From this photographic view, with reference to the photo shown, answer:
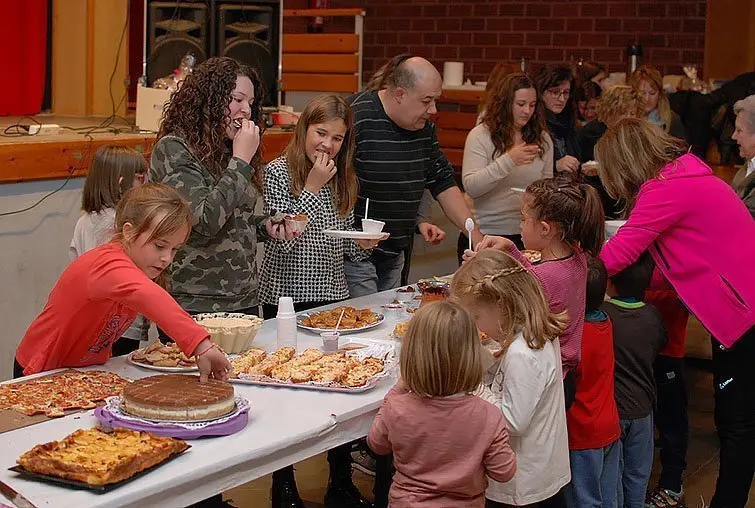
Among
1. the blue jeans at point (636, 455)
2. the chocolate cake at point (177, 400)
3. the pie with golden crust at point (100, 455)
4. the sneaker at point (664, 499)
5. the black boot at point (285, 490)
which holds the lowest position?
the sneaker at point (664, 499)

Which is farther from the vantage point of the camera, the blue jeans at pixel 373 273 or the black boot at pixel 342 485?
the blue jeans at pixel 373 273

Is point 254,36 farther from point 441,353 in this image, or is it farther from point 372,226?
point 441,353

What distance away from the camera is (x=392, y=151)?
13.5 ft

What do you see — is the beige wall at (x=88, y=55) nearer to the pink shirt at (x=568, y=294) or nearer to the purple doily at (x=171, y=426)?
the pink shirt at (x=568, y=294)

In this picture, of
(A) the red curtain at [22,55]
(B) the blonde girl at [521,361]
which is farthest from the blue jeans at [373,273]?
(A) the red curtain at [22,55]

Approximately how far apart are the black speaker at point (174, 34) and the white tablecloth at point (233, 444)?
12.8 feet

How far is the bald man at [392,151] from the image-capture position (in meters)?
4.06

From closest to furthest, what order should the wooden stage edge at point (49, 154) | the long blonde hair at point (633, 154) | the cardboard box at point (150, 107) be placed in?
the long blonde hair at point (633, 154) < the wooden stage edge at point (49, 154) < the cardboard box at point (150, 107)

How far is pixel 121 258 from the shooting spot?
267 cm

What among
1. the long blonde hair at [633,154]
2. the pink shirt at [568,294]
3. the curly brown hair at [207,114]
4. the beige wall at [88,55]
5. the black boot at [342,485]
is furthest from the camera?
the beige wall at [88,55]

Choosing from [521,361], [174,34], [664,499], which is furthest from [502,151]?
[174,34]

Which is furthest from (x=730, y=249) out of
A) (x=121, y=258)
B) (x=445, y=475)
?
(x=121, y=258)

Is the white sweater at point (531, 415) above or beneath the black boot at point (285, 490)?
above

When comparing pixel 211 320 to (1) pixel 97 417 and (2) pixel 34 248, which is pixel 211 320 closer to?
(1) pixel 97 417
